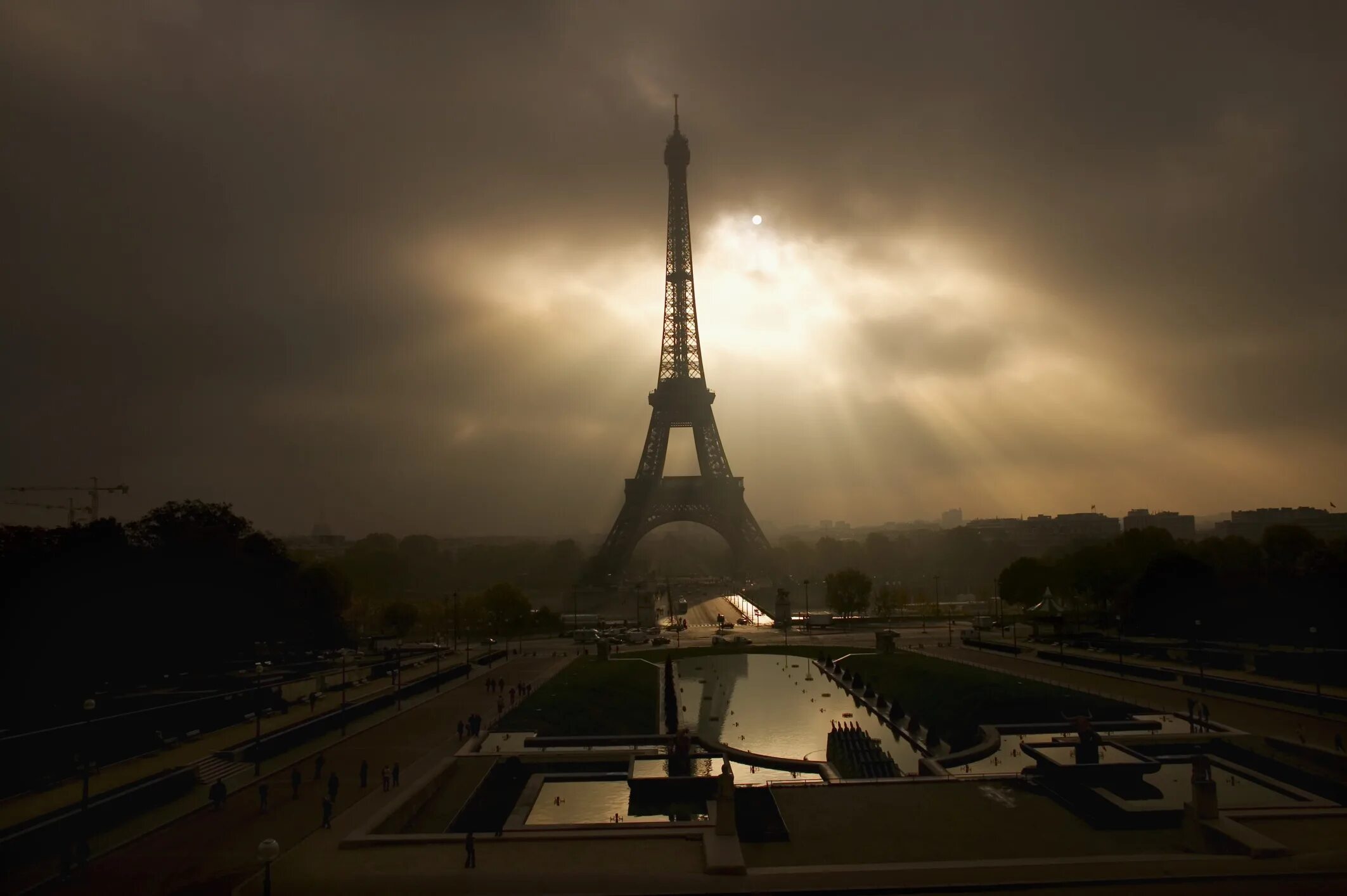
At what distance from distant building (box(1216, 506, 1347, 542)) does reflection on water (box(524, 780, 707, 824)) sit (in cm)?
12411

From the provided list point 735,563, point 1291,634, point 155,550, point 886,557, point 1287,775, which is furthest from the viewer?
point 886,557

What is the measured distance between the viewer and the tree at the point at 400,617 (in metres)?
53.7

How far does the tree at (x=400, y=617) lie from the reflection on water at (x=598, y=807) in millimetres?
37664

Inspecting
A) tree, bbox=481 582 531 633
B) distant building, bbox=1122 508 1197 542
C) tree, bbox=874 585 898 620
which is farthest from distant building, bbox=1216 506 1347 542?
tree, bbox=481 582 531 633

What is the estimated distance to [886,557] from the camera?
116375 mm

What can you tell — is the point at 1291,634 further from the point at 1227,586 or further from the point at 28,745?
the point at 28,745

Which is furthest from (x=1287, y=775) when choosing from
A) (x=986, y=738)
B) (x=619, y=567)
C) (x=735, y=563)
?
(x=735, y=563)

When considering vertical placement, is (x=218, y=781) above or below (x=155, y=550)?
below

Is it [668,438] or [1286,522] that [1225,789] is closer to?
[668,438]

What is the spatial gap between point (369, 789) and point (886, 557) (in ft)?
344

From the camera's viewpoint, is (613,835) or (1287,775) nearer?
(613,835)

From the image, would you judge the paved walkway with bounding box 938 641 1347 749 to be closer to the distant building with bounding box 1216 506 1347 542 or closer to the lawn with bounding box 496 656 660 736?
the lawn with bounding box 496 656 660 736

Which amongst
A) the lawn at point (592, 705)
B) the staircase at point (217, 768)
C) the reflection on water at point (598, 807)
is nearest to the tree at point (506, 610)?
the lawn at point (592, 705)

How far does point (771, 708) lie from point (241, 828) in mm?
17003
